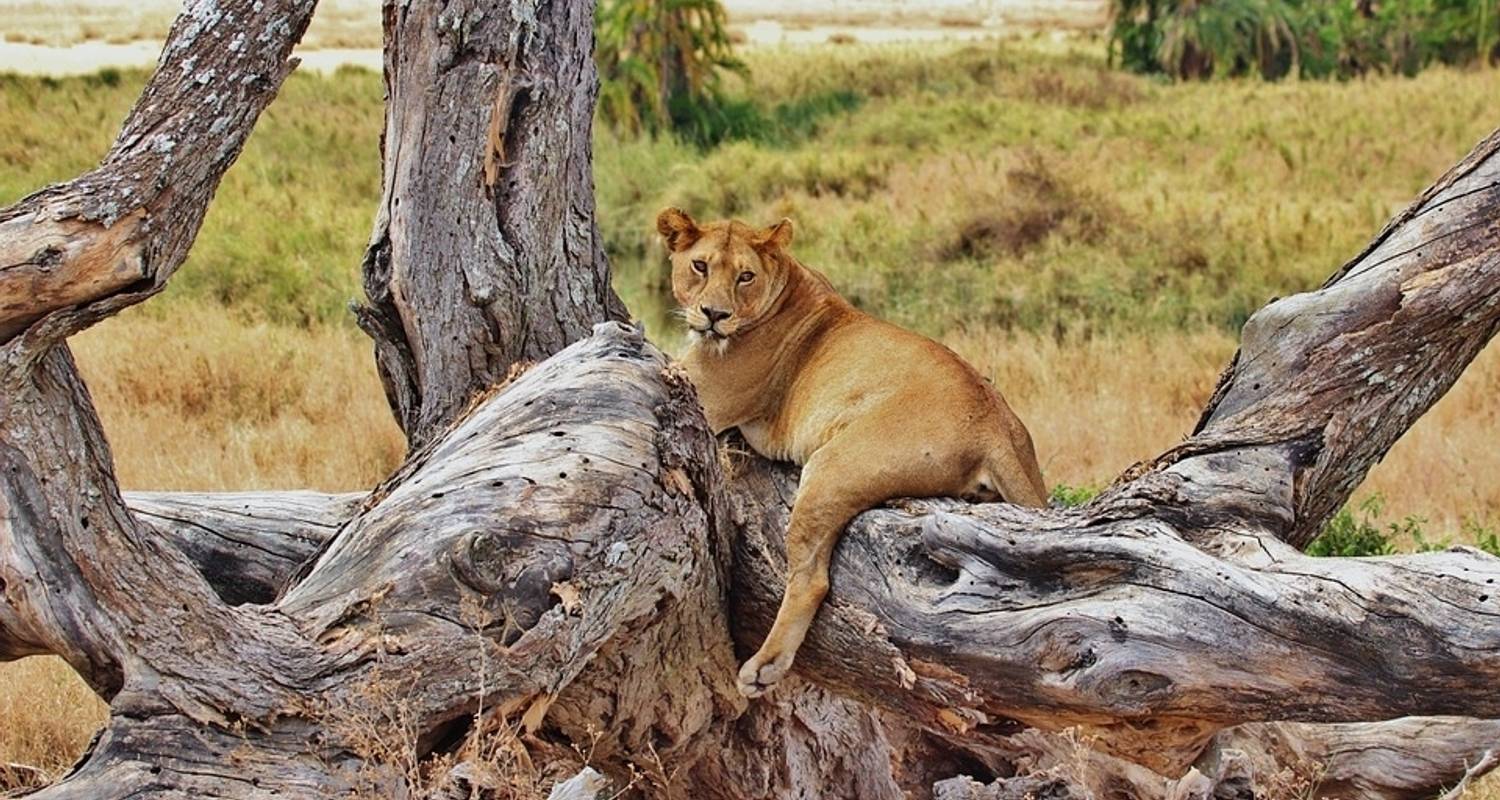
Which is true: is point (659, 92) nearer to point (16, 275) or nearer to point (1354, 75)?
point (1354, 75)

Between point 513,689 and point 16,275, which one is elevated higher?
point 16,275

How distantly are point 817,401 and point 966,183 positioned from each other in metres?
12.2

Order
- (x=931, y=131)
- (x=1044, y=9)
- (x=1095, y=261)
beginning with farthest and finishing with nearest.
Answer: (x=1044, y=9) → (x=931, y=131) → (x=1095, y=261)

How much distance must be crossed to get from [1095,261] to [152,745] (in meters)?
11.4

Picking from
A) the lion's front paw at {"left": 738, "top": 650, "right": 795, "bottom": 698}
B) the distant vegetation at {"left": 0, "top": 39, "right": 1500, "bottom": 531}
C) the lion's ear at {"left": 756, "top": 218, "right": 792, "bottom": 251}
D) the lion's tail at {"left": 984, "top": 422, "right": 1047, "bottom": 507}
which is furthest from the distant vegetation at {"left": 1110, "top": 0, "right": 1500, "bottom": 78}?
the lion's front paw at {"left": 738, "top": 650, "right": 795, "bottom": 698}

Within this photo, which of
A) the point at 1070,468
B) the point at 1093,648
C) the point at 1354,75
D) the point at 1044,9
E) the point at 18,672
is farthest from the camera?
the point at 1044,9

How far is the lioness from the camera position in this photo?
4.89m

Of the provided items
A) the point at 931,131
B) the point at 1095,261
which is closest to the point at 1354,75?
the point at 931,131

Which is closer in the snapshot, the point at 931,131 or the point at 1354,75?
the point at 931,131

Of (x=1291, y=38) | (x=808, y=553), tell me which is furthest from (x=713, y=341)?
(x=1291, y=38)

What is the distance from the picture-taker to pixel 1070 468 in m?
9.54

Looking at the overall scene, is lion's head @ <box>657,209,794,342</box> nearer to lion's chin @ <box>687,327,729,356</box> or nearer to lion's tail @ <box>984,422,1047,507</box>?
lion's chin @ <box>687,327,729,356</box>

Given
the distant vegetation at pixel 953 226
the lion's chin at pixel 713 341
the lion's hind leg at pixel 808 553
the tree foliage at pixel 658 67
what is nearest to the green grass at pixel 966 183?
the distant vegetation at pixel 953 226

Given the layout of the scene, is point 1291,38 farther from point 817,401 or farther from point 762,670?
point 762,670
